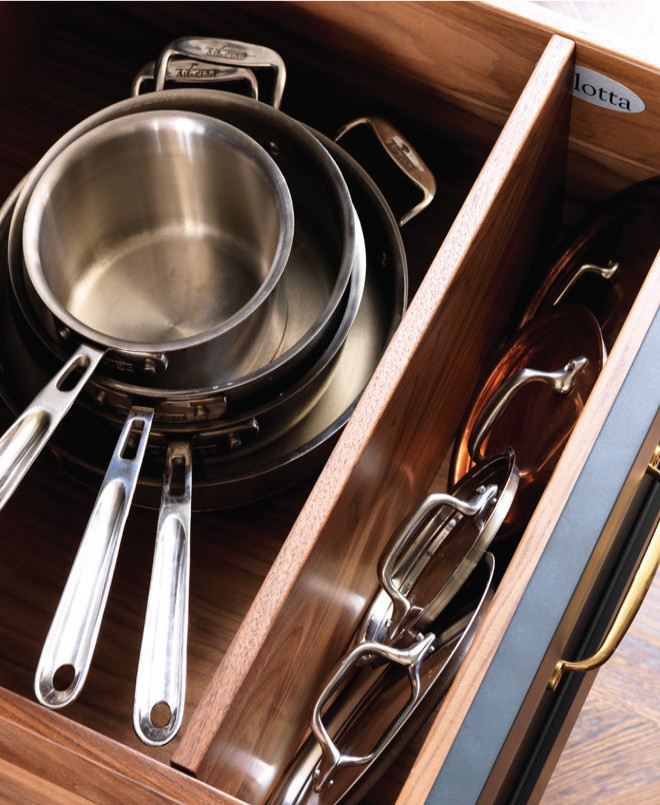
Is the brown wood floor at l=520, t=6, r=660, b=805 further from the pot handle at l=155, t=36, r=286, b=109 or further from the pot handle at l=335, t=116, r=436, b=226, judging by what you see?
the pot handle at l=155, t=36, r=286, b=109

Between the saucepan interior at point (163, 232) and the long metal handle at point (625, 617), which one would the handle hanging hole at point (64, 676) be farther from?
the long metal handle at point (625, 617)

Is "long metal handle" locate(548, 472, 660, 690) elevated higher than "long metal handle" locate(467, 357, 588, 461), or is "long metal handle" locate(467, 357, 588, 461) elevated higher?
"long metal handle" locate(467, 357, 588, 461)

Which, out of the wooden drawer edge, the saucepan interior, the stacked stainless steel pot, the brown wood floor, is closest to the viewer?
the wooden drawer edge

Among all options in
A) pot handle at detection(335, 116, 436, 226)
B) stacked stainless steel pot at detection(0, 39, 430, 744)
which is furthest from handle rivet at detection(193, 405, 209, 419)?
pot handle at detection(335, 116, 436, 226)

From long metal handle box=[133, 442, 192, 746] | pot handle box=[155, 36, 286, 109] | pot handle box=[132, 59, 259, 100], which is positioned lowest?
long metal handle box=[133, 442, 192, 746]

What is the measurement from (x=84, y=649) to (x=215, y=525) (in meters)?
0.23

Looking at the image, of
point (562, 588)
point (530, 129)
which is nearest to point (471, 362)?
point (530, 129)

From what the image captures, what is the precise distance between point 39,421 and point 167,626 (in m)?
0.15

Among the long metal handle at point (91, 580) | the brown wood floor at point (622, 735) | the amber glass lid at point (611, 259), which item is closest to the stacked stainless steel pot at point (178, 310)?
the long metal handle at point (91, 580)

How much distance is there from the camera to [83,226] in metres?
0.75

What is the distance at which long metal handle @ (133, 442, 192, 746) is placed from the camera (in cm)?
51

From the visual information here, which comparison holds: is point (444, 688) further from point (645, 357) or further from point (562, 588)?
point (645, 357)

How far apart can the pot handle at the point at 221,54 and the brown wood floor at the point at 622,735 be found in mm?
526

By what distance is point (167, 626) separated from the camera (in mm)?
543
